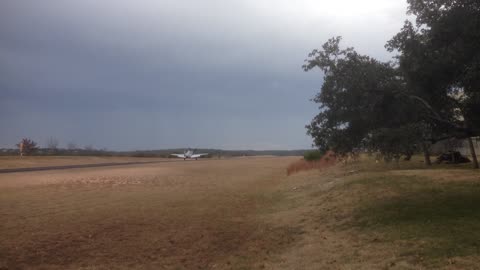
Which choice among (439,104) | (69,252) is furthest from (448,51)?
(69,252)

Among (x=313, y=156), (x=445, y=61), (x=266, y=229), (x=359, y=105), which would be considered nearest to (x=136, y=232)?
(x=266, y=229)

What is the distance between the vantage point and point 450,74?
47.1ft

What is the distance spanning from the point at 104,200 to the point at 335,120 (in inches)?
552

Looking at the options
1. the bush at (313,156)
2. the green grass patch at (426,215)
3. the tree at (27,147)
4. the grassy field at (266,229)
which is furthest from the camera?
the tree at (27,147)

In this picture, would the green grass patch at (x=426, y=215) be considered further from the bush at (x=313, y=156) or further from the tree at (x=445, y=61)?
the bush at (x=313, y=156)

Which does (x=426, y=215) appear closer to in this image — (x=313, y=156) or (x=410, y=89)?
(x=410, y=89)

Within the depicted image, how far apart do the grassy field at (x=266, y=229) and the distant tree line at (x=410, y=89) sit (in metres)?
2.39

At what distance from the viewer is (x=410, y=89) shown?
49.4 feet

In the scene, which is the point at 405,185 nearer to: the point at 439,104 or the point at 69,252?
the point at 439,104

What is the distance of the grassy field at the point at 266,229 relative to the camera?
11034 millimetres

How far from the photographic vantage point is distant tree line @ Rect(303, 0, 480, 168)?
13508 millimetres

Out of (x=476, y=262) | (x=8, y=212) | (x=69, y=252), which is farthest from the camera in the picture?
(x=8, y=212)

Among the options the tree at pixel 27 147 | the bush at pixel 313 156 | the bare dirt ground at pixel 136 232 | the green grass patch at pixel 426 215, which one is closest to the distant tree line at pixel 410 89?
the green grass patch at pixel 426 215

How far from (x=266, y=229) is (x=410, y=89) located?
678cm
